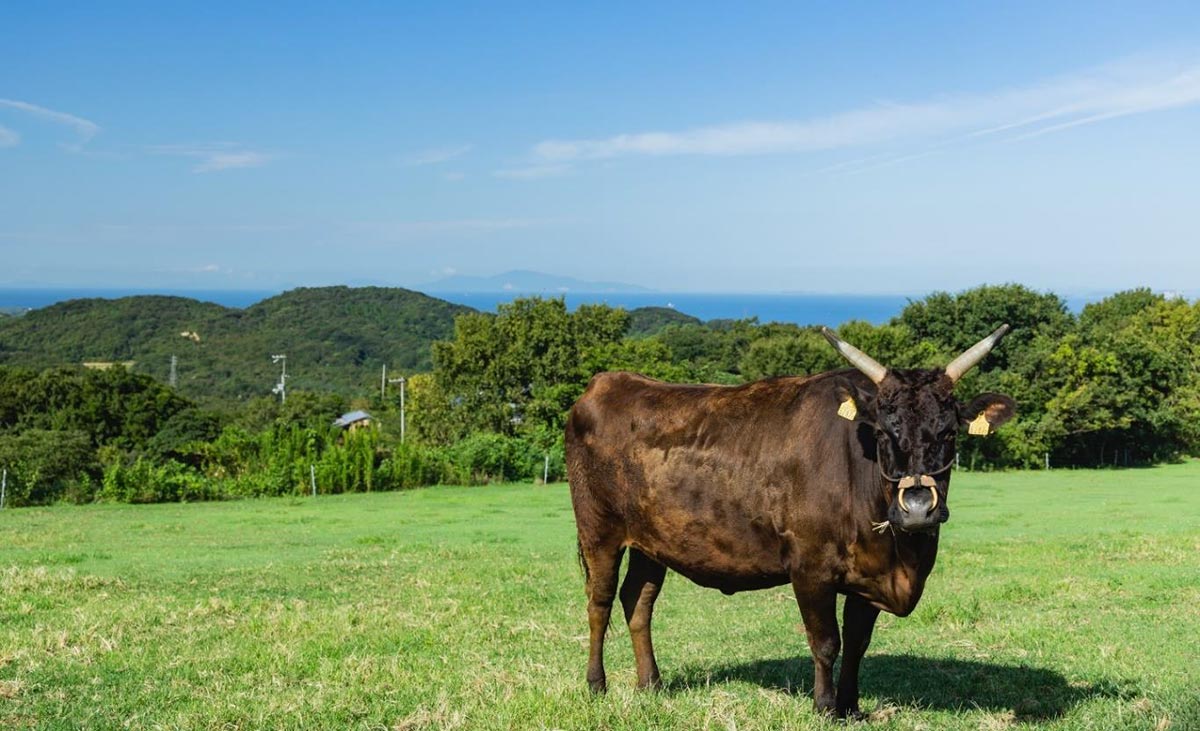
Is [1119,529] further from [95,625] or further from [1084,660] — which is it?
[95,625]

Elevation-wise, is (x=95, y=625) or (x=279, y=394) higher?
(x=95, y=625)

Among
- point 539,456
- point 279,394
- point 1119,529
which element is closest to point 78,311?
point 279,394

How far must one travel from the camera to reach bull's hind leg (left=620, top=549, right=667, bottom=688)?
841cm

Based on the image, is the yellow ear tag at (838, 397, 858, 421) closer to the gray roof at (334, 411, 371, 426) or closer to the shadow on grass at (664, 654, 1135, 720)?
the shadow on grass at (664, 654, 1135, 720)

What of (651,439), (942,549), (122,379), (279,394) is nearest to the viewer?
(651,439)

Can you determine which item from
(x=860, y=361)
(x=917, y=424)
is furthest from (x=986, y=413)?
(x=860, y=361)

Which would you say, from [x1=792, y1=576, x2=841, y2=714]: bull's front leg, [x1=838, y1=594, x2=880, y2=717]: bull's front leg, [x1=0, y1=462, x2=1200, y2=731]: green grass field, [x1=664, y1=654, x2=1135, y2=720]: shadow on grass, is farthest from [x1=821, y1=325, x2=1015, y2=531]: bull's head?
[x1=664, y1=654, x2=1135, y2=720]: shadow on grass

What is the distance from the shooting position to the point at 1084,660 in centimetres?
925

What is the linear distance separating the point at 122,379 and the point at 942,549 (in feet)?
217

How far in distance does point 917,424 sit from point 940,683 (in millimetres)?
3014

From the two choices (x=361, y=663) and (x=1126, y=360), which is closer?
(x=361, y=663)

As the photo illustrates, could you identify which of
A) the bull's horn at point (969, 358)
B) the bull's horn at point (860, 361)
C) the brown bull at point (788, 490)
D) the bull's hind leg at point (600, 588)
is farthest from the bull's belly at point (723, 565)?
the bull's horn at point (969, 358)

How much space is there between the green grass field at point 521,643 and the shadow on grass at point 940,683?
1.3 inches

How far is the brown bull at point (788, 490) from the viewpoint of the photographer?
673 centimetres
